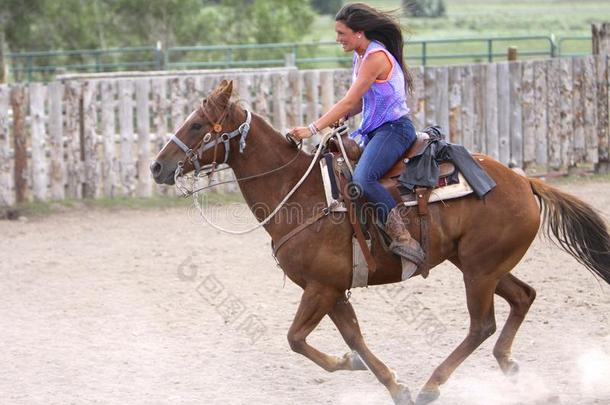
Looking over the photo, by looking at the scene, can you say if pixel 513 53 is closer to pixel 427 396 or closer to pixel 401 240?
pixel 401 240

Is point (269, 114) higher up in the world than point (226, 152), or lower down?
lower down

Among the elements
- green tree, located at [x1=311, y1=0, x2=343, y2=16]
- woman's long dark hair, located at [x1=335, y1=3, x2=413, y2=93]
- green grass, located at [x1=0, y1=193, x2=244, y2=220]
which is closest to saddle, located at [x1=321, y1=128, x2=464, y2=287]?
woman's long dark hair, located at [x1=335, y1=3, x2=413, y2=93]

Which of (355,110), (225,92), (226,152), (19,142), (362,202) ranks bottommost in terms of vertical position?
(19,142)

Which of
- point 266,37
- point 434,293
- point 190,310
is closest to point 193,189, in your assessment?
point 190,310

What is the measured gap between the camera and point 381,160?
20.6 ft

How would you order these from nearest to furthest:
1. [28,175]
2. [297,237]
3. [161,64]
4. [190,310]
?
[297,237], [190,310], [28,175], [161,64]

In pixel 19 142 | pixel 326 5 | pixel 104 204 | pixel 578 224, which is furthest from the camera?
pixel 326 5

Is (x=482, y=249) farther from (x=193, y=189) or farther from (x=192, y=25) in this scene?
(x=192, y=25)

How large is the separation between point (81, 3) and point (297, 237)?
22.0 m

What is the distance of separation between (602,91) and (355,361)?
32.1ft

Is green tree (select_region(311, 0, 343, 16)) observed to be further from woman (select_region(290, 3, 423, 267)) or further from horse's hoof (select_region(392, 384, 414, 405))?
horse's hoof (select_region(392, 384, 414, 405))

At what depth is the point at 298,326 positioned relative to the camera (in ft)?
20.3

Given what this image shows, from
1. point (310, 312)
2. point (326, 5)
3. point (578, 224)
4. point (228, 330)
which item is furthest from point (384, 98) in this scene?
point (326, 5)

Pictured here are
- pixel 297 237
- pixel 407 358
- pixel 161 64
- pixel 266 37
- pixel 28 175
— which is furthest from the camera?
pixel 266 37
